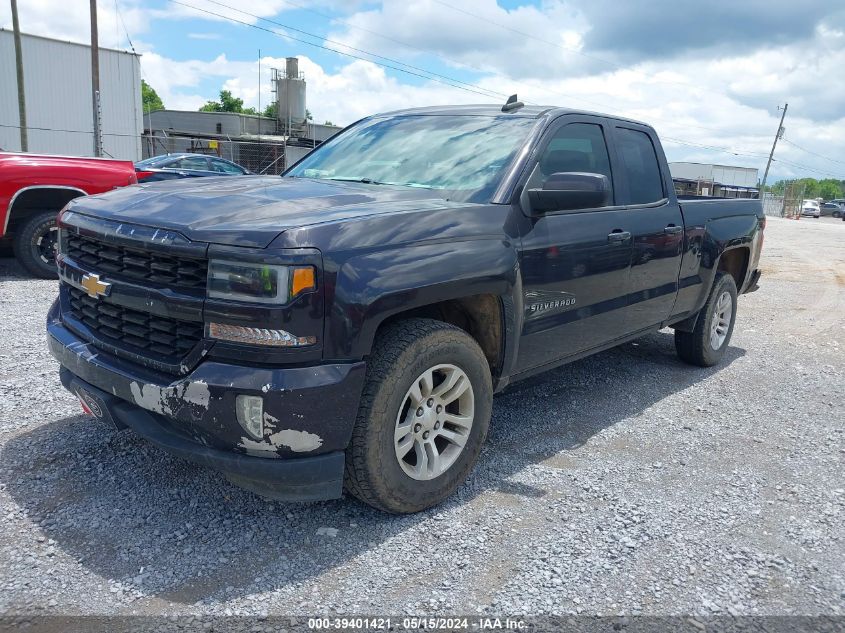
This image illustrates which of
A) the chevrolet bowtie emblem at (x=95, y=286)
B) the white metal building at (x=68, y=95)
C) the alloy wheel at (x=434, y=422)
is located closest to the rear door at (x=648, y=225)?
the alloy wheel at (x=434, y=422)

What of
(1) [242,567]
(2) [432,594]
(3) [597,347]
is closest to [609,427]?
(3) [597,347]

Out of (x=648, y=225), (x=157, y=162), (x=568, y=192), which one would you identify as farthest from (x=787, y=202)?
(x=568, y=192)

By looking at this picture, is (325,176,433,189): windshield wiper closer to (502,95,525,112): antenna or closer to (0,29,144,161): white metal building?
(502,95,525,112): antenna

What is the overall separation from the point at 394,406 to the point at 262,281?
78 cm

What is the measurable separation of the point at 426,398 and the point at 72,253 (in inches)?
72.5

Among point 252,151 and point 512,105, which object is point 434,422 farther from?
point 252,151

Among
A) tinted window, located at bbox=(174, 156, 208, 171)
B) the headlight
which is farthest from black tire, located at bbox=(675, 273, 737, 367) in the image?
tinted window, located at bbox=(174, 156, 208, 171)

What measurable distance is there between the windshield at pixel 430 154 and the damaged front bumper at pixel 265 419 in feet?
4.60

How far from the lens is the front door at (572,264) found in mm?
3742

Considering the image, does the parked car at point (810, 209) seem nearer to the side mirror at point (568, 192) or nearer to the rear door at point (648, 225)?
the rear door at point (648, 225)

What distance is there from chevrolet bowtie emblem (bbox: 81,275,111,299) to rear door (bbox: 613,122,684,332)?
3.07m

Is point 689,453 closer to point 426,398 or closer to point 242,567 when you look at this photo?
point 426,398

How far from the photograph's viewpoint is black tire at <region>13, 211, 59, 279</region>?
25.7 feet

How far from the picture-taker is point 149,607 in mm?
2525
